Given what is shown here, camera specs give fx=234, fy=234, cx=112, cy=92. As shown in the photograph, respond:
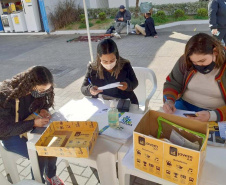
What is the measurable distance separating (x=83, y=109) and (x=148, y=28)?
755 cm

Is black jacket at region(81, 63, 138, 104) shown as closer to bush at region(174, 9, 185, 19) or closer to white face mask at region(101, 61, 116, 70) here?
white face mask at region(101, 61, 116, 70)

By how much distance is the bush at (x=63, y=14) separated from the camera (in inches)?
465

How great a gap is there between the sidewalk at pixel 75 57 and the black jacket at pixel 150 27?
330 millimetres

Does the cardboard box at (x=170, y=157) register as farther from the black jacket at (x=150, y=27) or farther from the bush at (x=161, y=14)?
the bush at (x=161, y=14)

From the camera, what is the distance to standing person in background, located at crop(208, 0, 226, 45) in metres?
4.56

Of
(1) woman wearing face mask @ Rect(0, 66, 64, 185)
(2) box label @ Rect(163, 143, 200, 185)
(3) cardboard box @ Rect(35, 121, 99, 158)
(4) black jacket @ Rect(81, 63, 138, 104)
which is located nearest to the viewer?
(2) box label @ Rect(163, 143, 200, 185)

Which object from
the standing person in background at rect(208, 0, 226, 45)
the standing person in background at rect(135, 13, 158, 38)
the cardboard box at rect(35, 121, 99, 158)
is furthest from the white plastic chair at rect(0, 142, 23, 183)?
the standing person in background at rect(135, 13, 158, 38)

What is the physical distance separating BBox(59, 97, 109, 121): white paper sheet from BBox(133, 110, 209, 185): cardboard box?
2.41 feet

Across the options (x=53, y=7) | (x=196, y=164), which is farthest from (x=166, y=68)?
(x=53, y=7)

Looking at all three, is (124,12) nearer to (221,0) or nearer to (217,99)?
(221,0)

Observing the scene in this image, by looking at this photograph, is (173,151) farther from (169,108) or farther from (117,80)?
(117,80)

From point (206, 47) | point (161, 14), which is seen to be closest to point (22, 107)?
point (206, 47)

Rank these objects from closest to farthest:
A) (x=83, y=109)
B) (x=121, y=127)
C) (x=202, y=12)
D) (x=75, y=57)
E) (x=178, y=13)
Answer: (x=121, y=127), (x=83, y=109), (x=75, y=57), (x=202, y=12), (x=178, y=13)

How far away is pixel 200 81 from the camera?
2092 mm
